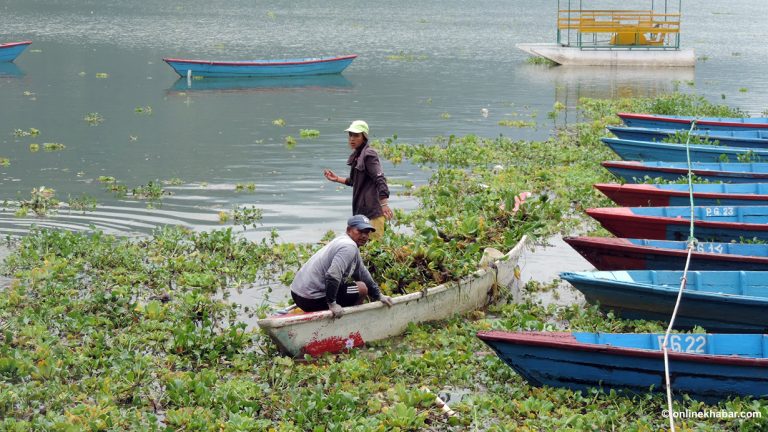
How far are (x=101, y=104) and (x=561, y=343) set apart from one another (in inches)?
995

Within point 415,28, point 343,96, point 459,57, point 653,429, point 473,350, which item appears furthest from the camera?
point 415,28

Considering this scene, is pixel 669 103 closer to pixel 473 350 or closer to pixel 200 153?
pixel 200 153

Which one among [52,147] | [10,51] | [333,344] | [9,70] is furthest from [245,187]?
[10,51]

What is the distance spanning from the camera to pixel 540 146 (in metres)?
23.4

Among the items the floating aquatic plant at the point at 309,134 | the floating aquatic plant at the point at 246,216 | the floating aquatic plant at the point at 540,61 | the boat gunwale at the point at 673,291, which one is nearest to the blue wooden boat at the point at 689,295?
the boat gunwale at the point at 673,291

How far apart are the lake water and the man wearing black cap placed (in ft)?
17.8

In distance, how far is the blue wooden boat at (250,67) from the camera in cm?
3691

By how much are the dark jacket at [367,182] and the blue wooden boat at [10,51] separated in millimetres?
32073

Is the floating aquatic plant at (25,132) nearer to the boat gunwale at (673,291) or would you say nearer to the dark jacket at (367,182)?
the dark jacket at (367,182)

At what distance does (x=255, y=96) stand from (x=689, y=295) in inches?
1007

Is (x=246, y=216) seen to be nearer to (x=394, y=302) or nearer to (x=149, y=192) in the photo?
(x=149, y=192)

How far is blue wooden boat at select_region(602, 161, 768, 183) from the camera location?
17500mm

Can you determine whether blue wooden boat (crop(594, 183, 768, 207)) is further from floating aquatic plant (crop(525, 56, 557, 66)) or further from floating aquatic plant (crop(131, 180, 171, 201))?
floating aquatic plant (crop(525, 56, 557, 66))

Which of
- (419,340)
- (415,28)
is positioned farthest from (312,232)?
(415,28)
